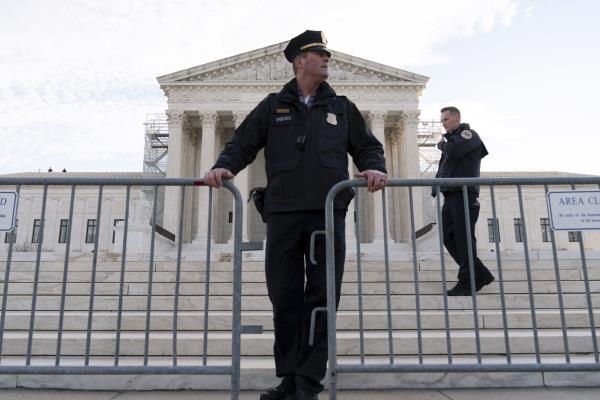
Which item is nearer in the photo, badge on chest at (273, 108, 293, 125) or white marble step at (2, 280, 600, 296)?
badge on chest at (273, 108, 293, 125)

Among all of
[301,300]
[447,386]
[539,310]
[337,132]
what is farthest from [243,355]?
[539,310]

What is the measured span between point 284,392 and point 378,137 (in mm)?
25464

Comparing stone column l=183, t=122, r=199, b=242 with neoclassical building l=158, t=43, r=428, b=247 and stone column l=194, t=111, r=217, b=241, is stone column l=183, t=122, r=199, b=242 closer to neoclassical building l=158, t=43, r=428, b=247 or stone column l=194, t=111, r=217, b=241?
neoclassical building l=158, t=43, r=428, b=247

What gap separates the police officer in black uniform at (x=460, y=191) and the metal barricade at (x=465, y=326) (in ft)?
1.00

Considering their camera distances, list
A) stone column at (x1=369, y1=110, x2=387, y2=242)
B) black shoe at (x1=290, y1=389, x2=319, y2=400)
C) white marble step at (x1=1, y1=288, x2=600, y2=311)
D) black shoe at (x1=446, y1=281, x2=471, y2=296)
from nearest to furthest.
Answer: black shoe at (x1=290, y1=389, x2=319, y2=400) < white marble step at (x1=1, y1=288, x2=600, y2=311) < black shoe at (x1=446, y1=281, x2=471, y2=296) < stone column at (x1=369, y1=110, x2=387, y2=242)

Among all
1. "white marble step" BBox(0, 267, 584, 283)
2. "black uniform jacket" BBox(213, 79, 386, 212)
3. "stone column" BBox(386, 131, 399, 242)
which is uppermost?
"stone column" BBox(386, 131, 399, 242)

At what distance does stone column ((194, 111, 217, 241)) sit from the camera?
2720 centimetres

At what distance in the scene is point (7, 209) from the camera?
146 inches

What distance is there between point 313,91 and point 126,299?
13.0 ft

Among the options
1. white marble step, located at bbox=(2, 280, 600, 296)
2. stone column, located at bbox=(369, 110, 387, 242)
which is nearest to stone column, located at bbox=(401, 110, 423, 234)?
stone column, located at bbox=(369, 110, 387, 242)

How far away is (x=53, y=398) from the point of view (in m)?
3.37

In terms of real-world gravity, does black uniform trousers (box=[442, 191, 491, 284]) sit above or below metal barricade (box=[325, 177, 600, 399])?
above

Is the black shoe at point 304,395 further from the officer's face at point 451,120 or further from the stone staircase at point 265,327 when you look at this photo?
the officer's face at point 451,120

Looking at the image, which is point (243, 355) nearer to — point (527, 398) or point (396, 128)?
point (527, 398)
